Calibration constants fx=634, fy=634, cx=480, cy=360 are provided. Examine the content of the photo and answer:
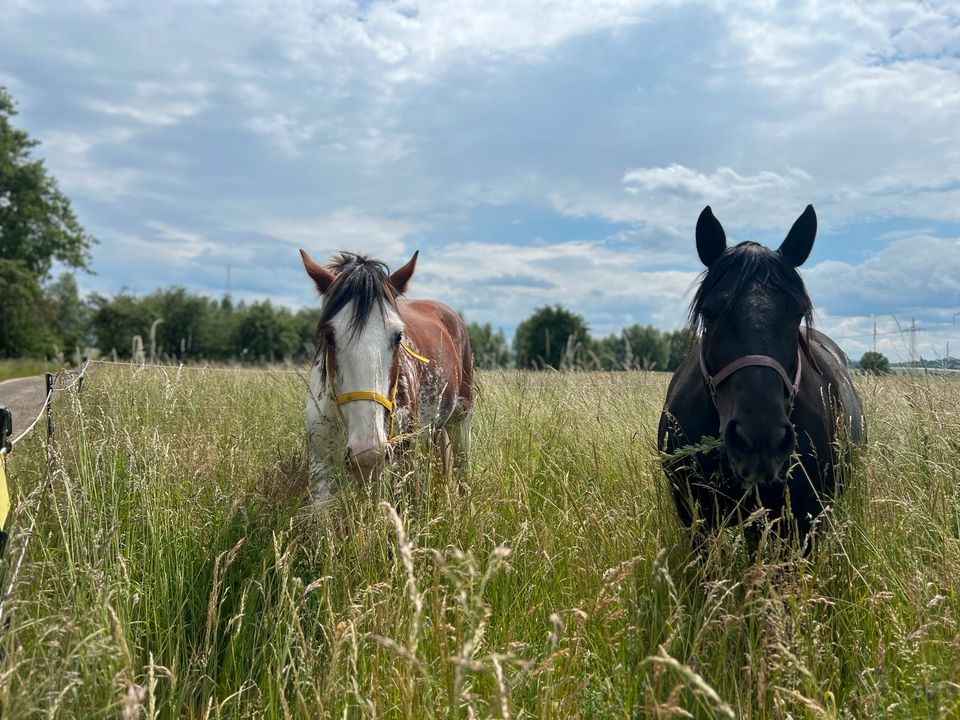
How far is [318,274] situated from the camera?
4184 mm

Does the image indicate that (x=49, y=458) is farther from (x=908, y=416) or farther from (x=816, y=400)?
(x=908, y=416)

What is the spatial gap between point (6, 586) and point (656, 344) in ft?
252

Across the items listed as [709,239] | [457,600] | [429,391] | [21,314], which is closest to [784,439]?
[709,239]

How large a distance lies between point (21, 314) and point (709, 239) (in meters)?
40.9

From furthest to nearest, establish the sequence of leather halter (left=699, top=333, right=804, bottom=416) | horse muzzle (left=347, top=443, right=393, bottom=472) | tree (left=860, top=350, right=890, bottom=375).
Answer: tree (left=860, top=350, right=890, bottom=375) < horse muzzle (left=347, top=443, right=393, bottom=472) < leather halter (left=699, top=333, right=804, bottom=416)

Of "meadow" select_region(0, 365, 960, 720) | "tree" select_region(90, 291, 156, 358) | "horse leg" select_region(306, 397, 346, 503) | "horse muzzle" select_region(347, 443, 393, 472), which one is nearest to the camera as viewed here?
"meadow" select_region(0, 365, 960, 720)

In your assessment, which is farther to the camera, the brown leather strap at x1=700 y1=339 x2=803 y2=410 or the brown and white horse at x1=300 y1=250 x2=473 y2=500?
the brown and white horse at x1=300 y1=250 x2=473 y2=500

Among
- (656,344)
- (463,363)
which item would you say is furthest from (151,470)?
(656,344)

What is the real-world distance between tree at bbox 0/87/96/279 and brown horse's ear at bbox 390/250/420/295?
3964 cm

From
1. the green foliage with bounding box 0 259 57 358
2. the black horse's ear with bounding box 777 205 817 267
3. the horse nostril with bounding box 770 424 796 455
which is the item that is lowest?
the horse nostril with bounding box 770 424 796 455

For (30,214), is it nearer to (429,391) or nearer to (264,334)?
(264,334)

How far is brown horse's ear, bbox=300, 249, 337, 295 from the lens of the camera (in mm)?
4172

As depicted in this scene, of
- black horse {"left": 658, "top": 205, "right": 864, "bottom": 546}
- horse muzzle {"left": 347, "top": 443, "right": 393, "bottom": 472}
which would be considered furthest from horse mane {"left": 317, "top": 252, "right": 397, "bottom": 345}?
black horse {"left": 658, "top": 205, "right": 864, "bottom": 546}

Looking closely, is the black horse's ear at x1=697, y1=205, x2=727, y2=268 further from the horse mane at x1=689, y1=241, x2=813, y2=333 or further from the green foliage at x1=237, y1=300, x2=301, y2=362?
the green foliage at x1=237, y1=300, x2=301, y2=362
